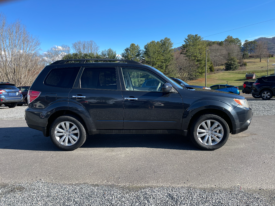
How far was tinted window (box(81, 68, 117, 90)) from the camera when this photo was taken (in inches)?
183

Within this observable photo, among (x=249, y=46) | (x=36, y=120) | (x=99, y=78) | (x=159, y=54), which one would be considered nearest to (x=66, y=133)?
(x=36, y=120)

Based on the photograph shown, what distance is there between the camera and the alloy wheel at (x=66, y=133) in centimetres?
465

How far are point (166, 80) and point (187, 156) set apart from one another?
5.34 ft

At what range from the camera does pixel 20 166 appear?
3879 mm

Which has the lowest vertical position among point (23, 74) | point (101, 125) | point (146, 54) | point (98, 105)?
point (101, 125)

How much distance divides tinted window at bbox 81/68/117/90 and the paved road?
1413 millimetres

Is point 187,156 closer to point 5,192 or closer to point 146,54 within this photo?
point 5,192

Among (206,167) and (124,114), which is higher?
(124,114)

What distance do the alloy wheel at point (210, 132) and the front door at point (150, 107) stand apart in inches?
20.3

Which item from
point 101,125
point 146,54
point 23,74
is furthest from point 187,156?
point 146,54

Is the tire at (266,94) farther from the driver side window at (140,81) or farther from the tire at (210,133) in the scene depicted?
the driver side window at (140,81)

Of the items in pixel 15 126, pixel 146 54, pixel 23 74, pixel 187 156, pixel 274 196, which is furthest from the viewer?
pixel 146 54

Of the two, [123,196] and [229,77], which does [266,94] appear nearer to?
[123,196]

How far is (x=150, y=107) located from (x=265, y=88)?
1445 cm
